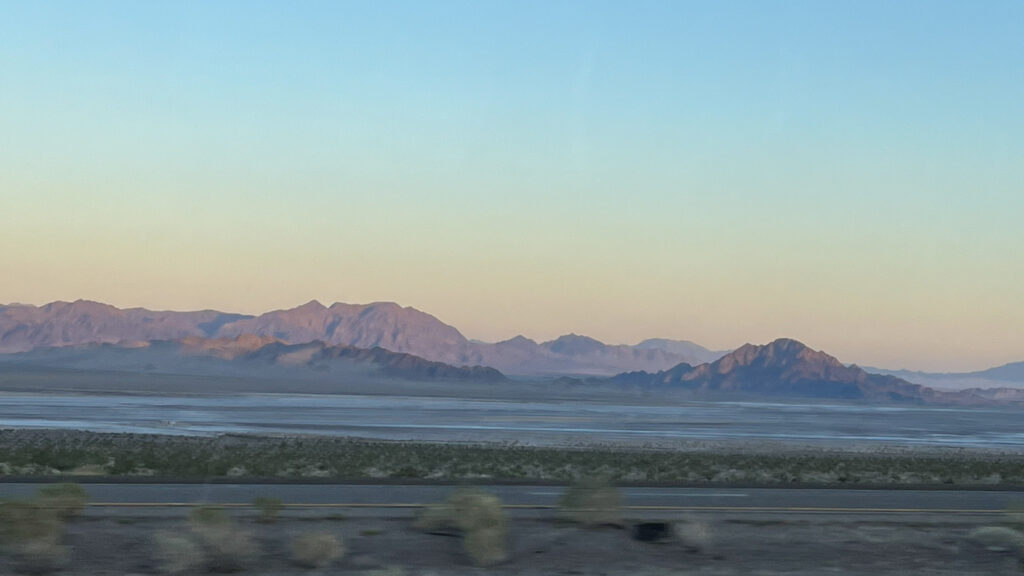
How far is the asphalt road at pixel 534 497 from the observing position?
1664cm

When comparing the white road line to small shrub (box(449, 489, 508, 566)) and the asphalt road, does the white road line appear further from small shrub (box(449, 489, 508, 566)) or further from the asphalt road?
small shrub (box(449, 489, 508, 566))

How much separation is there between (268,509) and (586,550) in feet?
12.3

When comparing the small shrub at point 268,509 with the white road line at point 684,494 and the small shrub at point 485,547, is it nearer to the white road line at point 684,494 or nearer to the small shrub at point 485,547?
the small shrub at point 485,547

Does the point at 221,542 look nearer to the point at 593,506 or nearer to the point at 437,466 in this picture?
the point at 593,506

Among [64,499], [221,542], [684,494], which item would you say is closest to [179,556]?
[221,542]

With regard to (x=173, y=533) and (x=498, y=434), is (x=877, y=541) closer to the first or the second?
(x=173, y=533)

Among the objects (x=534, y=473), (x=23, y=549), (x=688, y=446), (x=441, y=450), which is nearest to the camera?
(x=23, y=549)

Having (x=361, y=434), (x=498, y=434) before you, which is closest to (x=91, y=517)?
(x=361, y=434)

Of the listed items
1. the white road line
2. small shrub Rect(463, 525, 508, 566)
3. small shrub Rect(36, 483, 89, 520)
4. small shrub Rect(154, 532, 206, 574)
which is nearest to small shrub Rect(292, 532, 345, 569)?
small shrub Rect(154, 532, 206, 574)

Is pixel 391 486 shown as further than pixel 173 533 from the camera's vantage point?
Yes

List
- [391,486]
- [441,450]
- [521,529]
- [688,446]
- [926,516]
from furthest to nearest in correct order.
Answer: [688,446] < [441,450] < [391,486] < [926,516] < [521,529]

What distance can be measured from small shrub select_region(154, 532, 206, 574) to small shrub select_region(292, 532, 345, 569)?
89 cm

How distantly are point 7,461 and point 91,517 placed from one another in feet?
58.9

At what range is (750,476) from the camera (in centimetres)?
2917
